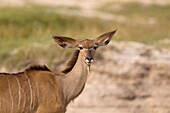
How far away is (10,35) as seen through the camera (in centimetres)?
1488

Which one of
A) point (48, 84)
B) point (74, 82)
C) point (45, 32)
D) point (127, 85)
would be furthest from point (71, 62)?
point (45, 32)

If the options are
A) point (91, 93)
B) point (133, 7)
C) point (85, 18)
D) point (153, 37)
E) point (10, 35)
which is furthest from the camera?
point (133, 7)

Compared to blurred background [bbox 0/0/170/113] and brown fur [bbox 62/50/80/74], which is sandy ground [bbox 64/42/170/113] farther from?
brown fur [bbox 62/50/80/74]

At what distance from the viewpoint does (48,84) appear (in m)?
7.95

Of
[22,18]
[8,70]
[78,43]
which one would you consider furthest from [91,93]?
[22,18]

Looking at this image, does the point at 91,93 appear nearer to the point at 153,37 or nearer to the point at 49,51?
the point at 49,51

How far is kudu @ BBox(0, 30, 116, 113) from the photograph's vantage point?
7.65 meters

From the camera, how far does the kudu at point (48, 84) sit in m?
7.65

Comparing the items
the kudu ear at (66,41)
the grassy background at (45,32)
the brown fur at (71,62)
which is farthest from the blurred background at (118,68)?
the kudu ear at (66,41)

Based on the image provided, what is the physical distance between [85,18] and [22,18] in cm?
233

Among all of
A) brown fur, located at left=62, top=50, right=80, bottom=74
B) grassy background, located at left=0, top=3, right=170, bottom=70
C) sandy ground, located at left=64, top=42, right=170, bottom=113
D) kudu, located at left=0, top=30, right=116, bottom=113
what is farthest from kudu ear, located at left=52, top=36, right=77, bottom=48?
grassy background, located at left=0, top=3, right=170, bottom=70

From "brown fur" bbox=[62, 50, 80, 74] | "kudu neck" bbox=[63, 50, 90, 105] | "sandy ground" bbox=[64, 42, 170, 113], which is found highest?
"brown fur" bbox=[62, 50, 80, 74]

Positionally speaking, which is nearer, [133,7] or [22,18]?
[22,18]

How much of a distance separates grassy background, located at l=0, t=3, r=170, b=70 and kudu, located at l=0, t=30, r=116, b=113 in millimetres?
3701
